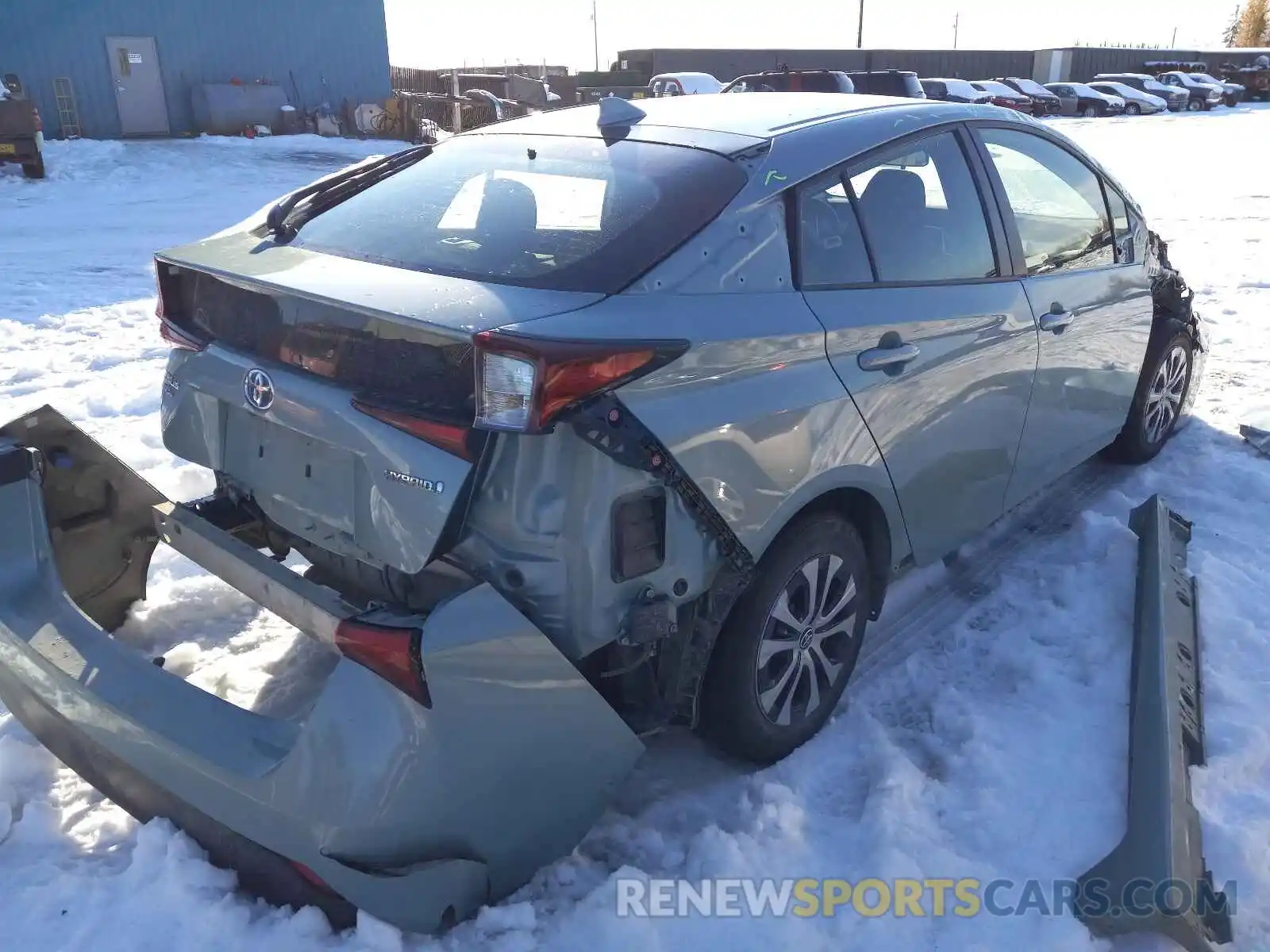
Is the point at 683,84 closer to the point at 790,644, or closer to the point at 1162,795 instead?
the point at 790,644

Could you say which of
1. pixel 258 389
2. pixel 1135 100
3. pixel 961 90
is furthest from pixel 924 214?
pixel 1135 100

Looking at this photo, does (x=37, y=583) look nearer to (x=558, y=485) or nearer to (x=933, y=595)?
(x=558, y=485)

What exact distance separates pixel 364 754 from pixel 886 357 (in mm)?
1833

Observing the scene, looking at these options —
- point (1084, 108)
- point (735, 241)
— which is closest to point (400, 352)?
point (735, 241)

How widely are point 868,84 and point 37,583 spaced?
38.1 ft

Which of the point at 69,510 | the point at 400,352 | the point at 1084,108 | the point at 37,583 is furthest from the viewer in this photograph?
the point at 1084,108

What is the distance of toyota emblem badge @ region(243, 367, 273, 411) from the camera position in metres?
2.62

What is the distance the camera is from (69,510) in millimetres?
3268

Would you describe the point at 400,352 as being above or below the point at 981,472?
above

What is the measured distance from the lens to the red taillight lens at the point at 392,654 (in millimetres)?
2102

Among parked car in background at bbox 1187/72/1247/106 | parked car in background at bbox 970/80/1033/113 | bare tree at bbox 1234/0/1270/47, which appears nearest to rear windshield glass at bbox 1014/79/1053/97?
parked car in background at bbox 970/80/1033/113

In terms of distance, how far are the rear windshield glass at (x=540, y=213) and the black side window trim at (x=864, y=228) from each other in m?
0.21

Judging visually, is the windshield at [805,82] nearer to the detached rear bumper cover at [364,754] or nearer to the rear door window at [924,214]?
A: the rear door window at [924,214]

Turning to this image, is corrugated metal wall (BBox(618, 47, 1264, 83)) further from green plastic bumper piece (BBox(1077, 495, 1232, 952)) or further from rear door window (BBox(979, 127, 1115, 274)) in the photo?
green plastic bumper piece (BBox(1077, 495, 1232, 952))
